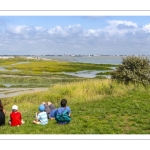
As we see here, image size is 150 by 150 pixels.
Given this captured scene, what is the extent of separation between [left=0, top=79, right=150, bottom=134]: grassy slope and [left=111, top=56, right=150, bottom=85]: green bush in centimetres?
77

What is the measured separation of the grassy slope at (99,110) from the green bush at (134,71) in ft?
2.53

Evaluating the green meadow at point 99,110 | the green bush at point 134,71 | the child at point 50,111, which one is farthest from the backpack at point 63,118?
the green bush at point 134,71

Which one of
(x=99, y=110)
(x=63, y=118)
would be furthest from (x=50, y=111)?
(x=99, y=110)

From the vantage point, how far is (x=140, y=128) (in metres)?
8.78

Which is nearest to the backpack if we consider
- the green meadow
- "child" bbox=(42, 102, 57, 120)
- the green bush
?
the green meadow

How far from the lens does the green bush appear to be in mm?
18131

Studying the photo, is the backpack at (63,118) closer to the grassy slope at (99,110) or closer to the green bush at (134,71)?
the grassy slope at (99,110)

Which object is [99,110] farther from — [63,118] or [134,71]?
[134,71]

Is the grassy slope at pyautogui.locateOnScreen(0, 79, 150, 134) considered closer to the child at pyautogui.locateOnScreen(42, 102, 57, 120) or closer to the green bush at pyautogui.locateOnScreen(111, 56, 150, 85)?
the child at pyautogui.locateOnScreen(42, 102, 57, 120)

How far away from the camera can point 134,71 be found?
18438 mm

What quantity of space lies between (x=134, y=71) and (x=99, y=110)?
7.40m
